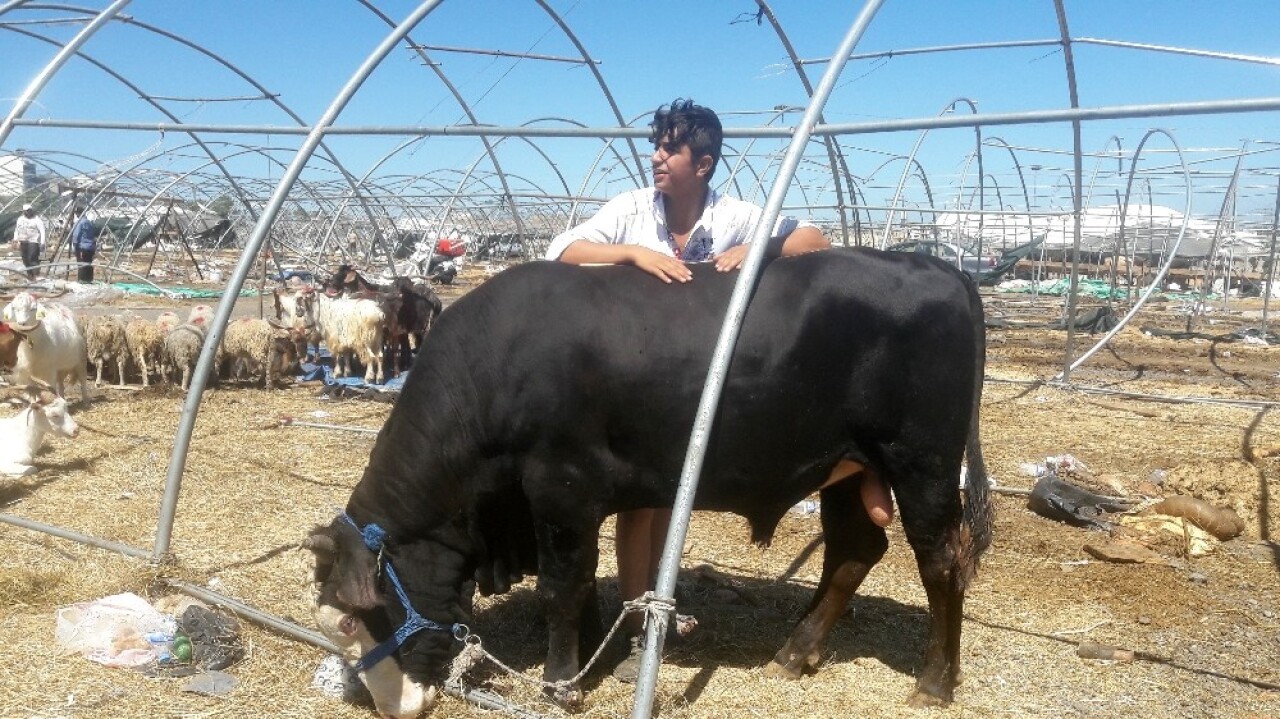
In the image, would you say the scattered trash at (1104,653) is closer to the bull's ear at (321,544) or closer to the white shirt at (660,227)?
the white shirt at (660,227)

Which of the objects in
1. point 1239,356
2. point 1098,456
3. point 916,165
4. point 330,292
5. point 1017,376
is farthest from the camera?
point 916,165

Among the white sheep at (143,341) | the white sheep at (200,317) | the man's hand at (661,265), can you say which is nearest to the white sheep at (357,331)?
the white sheep at (200,317)

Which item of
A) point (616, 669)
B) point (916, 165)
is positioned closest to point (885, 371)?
point (616, 669)

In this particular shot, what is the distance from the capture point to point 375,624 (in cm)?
422

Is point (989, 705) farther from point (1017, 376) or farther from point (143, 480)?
point (1017, 376)

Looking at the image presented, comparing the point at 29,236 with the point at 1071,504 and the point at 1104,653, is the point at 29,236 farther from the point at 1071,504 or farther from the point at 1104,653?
the point at 1104,653

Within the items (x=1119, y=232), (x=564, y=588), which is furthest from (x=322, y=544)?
(x=1119, y=232)

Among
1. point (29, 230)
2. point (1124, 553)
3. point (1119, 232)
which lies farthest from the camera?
point (29, 230)

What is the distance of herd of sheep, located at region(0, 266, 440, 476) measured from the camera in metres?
8.05

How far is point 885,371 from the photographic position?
14.0 feet

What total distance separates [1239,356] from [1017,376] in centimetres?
553

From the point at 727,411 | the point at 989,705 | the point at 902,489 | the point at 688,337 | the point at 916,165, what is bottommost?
the point at 989,705

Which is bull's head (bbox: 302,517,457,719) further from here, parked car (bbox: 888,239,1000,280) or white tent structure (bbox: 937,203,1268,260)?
parked car (bbox: 888,239,1000,280)

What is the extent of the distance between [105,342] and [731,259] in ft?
33.6
